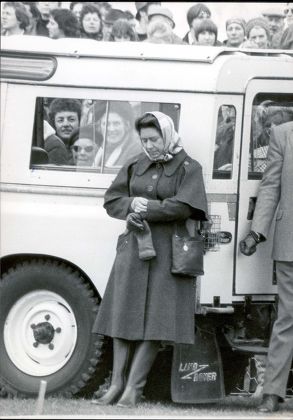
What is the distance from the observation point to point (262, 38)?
293 inches

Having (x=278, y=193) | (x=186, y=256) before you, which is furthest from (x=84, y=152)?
(x=278, y=193)

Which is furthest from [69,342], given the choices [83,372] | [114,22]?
[114,22]

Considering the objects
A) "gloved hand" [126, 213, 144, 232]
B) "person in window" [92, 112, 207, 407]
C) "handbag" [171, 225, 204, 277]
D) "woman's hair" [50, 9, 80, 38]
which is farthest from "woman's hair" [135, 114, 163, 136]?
"woman's hair" [50, 9, 80, 38]

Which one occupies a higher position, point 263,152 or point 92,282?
point 263,152

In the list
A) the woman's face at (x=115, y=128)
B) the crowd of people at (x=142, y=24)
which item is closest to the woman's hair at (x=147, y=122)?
the woman's face at (x=115, y=128)

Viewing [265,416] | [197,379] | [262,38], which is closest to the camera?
[265,416]

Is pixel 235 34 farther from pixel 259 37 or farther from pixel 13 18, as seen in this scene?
pixel 13 18

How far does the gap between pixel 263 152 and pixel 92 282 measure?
155 centimetres

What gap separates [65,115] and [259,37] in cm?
178

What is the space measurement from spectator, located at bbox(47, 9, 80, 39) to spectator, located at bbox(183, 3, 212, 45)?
0.93 meters

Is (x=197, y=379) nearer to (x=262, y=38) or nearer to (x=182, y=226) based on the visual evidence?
(x=182, y=226)

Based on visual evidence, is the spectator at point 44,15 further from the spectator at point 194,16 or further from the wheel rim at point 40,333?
the wheel rim at point 40,333

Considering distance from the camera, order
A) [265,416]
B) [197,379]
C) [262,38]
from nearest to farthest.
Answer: [265,416] → [197,379] → [262,38]

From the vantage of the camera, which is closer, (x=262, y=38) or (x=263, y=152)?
(x=263, y=152)
